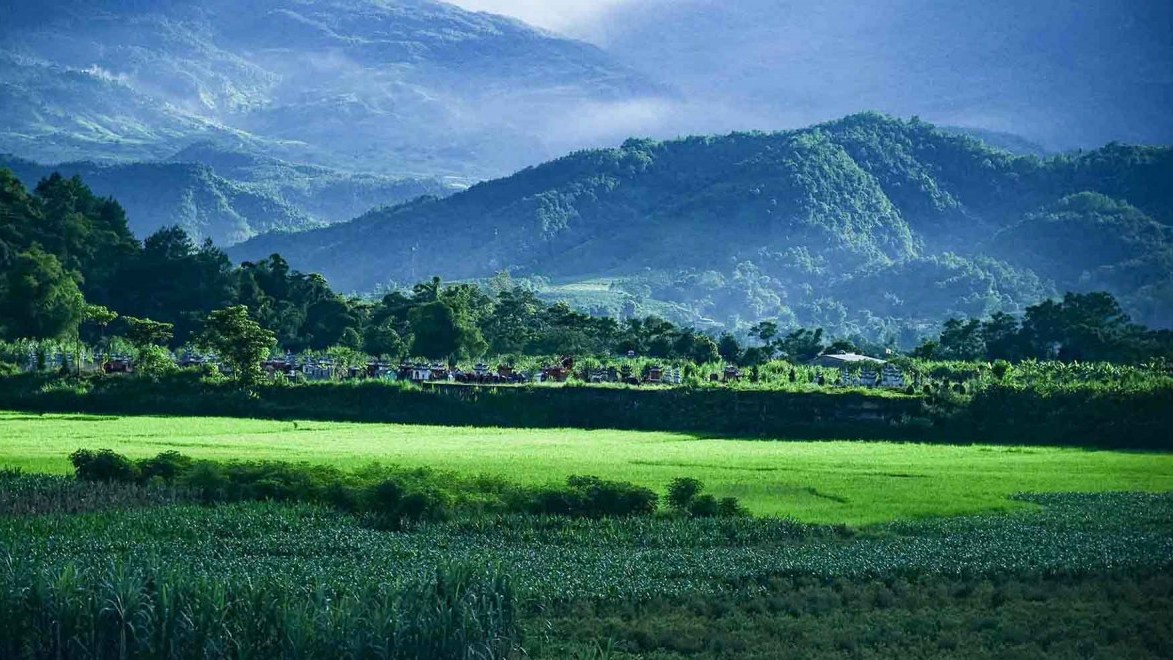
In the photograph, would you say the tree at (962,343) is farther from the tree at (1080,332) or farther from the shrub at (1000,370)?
the shrub at (1000,370)

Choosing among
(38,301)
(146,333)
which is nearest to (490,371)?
(146,333)

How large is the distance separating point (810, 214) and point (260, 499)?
148357 mm

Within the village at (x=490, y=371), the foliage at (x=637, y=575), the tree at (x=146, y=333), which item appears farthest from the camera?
the tree at (x=146, y=333)

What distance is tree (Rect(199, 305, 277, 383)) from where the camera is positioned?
48906 millimetres

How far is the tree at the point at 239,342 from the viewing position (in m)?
48.9

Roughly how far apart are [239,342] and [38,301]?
18187 millimetres

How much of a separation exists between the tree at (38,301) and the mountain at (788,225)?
9031cm

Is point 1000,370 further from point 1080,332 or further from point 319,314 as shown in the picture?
point 319,314

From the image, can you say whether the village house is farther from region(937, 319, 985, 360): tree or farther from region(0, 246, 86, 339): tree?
region(0, 246, 86, 339): tree

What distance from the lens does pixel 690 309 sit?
155 meters

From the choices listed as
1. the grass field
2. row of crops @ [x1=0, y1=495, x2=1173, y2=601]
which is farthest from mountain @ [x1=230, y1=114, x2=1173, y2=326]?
row of crops @ [x1=0, y1=495, x2=1173, y2=601]

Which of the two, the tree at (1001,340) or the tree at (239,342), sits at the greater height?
the tree at (1001,340)

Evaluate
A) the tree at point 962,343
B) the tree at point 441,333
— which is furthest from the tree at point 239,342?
the tree at point 962,343

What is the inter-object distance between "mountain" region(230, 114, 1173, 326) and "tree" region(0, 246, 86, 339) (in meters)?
90.3
